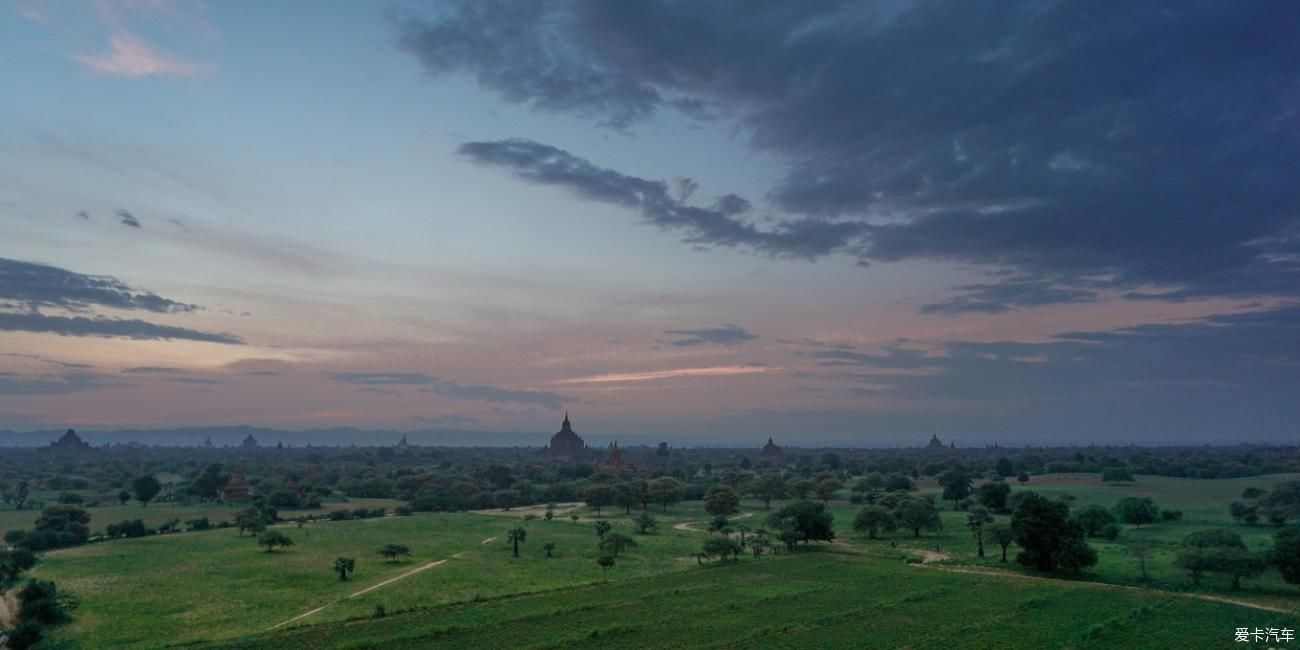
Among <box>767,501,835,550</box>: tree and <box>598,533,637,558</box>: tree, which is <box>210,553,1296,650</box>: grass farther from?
<box>767,501,835,550</box>: tree

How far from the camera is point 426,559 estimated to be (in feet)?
237

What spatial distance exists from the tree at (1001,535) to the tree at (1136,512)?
109 feet

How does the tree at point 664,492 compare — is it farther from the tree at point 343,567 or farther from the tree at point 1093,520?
the tree at point 343,567

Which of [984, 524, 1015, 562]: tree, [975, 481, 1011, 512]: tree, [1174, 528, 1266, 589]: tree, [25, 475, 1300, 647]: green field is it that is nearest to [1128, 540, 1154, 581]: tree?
[25, 475, 1300, 647]: green field

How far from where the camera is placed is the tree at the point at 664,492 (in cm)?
12850

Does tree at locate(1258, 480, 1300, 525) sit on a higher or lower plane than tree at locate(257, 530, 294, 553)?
higher

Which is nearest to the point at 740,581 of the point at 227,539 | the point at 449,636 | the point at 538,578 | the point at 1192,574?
the point at 538,578

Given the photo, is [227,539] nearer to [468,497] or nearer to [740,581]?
[468,497]

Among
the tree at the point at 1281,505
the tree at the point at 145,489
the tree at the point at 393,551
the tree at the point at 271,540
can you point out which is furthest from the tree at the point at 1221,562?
the tree at the point at 145,489

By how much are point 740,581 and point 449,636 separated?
25.5m

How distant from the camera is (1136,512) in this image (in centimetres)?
8769

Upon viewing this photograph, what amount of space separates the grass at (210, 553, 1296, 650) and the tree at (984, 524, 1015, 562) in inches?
347

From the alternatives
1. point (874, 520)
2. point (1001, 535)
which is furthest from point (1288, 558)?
point (874, 520)

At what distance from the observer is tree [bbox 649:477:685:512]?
128 meters
